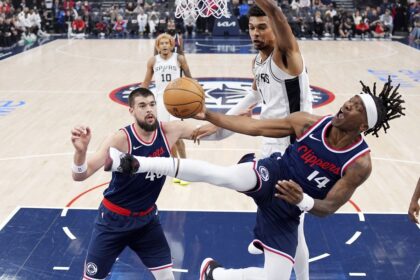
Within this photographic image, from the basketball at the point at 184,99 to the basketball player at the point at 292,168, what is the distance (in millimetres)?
98

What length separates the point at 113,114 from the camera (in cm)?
1088

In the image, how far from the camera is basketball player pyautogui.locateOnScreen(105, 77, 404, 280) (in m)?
3.66

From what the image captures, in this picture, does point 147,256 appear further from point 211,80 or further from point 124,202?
point 211,80

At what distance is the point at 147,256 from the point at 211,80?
10.1 meters

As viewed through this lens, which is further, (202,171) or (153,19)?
(153,19)

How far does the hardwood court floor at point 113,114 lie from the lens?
7.07 m

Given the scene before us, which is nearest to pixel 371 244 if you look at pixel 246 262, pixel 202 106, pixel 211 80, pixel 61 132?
pixel 246 262

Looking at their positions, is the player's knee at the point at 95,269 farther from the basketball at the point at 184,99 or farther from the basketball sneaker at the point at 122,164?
the basketball at the point at 184,99

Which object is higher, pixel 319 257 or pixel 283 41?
pixel 283 41

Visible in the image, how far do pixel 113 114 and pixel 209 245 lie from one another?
570 centimetres

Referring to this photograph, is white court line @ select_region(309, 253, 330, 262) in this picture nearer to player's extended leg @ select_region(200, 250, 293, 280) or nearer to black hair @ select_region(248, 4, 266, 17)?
player's extended leg @ select_region(200, 250, 293, 280)

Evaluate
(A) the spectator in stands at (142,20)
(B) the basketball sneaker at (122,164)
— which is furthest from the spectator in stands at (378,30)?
(B) the basketball sneaker at (122,164)

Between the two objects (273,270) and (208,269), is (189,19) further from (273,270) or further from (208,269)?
(273,270)

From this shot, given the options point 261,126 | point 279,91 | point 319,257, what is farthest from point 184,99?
point 319,257
